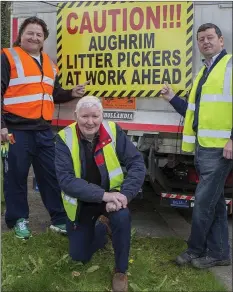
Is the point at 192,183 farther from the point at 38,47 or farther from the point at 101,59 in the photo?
the point at 38,47

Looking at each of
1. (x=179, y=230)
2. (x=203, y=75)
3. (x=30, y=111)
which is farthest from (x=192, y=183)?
(x=30, y=111)

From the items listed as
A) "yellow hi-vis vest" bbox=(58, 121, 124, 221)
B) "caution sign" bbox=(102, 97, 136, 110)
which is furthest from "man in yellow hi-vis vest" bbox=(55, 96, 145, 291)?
"caution sign" bbox=(102, 97, 136, 110)

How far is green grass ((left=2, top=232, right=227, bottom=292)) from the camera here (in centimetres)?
329

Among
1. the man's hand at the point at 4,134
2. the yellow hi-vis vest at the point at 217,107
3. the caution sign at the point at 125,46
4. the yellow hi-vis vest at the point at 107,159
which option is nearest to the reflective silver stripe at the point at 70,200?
the yellow hi-vis vest at the point at 107,159

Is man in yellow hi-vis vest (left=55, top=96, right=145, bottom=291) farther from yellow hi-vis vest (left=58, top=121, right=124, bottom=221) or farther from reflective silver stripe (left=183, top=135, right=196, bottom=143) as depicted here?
reflective silver stripe (left=183, top=135, right=196, bottom=143)

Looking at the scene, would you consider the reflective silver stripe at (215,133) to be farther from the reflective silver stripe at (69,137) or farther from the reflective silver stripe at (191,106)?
the reflective silver stripe at (69,137)

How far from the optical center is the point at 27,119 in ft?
13.5

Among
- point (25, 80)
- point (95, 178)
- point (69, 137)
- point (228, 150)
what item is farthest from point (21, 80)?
point (228, 150)

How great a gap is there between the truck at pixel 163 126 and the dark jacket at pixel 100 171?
35.8 inches

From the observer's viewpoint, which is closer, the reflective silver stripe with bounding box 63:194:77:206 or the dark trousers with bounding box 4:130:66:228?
the reflective silver stripe with bounding box 63:194:77:206

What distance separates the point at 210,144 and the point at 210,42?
0.74m

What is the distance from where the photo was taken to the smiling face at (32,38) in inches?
162

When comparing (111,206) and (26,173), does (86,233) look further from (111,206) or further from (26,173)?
(26,173)

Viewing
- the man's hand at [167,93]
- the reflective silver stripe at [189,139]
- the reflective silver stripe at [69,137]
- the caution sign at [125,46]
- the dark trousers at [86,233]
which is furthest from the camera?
the caution sign at [125,46]
